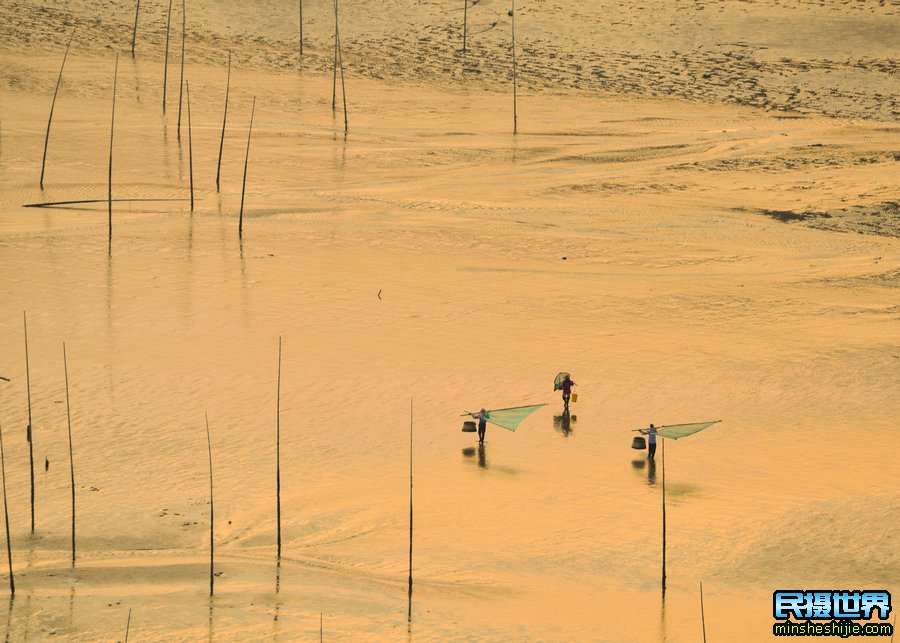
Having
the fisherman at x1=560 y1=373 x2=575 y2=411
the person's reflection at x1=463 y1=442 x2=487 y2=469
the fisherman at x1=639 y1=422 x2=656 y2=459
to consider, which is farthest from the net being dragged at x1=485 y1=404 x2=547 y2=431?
the fisherman at x1=639 y1=422 x2=656 y2=459

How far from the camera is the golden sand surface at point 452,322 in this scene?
40.6 ft

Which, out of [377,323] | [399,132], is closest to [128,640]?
[377,323]

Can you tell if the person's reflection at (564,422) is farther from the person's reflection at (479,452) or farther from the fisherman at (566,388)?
the person's reflection at (479,452)

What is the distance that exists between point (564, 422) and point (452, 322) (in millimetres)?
4339

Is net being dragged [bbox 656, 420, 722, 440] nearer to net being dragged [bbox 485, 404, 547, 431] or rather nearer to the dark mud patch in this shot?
net being dragged [bbox 485, 404, 547, 431]

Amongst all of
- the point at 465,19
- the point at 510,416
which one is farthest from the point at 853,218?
the point at 465,19

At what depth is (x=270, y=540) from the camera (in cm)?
1288

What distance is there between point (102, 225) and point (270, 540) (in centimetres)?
1350

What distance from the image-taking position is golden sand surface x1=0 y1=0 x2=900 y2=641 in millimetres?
12383

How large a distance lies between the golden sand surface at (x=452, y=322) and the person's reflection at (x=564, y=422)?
0.11 feet

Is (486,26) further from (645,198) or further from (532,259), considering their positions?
(532,259)

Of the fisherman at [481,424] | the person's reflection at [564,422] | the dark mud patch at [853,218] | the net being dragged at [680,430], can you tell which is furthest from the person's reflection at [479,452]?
the dark mud patch at [853,218]

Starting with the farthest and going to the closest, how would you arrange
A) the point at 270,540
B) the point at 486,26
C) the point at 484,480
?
the point at 486,26, the point at 484,480, the point at 270,540

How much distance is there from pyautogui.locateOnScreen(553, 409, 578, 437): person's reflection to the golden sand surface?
3 cm
